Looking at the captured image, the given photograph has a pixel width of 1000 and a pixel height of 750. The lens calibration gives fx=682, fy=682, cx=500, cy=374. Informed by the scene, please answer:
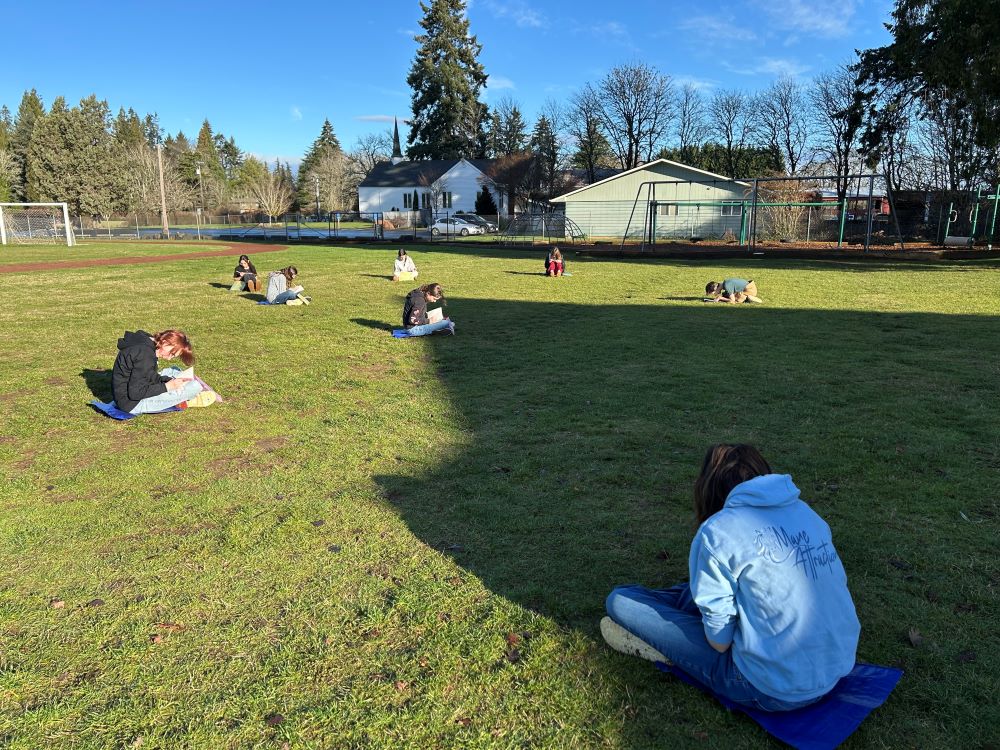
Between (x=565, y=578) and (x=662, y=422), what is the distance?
107 inches

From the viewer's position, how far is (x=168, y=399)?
6250 mm

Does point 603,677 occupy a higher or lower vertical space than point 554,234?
lower

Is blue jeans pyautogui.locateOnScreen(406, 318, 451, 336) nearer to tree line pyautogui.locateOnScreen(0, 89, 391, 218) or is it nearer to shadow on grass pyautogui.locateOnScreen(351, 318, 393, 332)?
shadow on grass pyautogui.locateOnScreen(351, 318, 393, 332)

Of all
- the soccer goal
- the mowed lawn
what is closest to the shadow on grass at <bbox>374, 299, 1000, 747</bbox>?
the mowed lawn

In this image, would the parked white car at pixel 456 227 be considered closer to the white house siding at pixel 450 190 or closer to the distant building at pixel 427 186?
the distant building at pixel 427 186

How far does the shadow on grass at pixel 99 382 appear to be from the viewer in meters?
7.02

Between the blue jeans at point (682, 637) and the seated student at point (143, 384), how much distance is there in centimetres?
491

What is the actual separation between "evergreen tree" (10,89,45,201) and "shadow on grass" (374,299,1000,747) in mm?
70671

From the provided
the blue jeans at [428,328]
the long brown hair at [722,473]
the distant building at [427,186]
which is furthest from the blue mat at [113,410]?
the distant building at [427,186]

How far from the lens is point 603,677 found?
8.96ft

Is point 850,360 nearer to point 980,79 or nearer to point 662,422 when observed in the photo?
point 662,422

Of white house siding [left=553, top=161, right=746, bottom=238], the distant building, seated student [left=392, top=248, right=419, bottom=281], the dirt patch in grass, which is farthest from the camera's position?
the distant building

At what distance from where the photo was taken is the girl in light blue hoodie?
233 centimetres

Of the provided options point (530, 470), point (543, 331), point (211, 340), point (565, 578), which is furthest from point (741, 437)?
point (211, 340)
